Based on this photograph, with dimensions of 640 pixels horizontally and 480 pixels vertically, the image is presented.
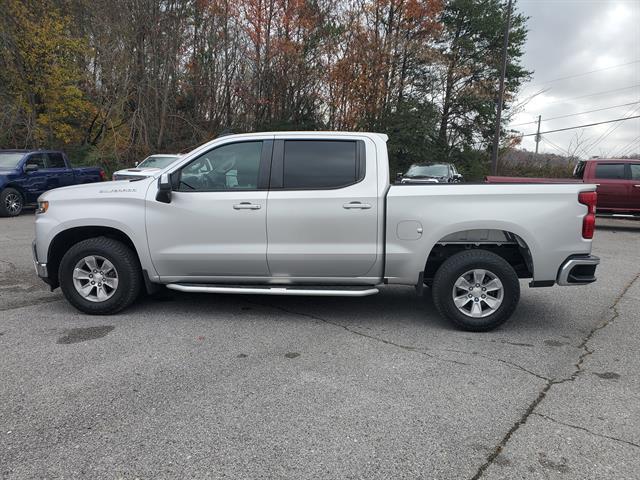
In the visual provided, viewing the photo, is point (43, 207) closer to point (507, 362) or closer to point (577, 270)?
point (507, 362)

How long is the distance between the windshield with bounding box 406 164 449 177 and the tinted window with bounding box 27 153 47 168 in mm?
11452

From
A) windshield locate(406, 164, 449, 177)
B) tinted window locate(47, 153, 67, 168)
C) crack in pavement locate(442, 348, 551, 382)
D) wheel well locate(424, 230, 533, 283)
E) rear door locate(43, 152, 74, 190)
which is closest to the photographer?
crack in pavement locate(442, 348, 551, 382)

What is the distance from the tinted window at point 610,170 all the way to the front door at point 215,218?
40.8 feet

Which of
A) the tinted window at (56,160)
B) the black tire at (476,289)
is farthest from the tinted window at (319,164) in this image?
the tinted window at (56,160)

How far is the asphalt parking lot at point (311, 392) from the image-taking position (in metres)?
2.61

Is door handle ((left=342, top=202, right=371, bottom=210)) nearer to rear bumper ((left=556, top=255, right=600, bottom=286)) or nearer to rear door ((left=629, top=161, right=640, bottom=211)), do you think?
rear bumper ((left=556, top=255, right=600, bottom=286))

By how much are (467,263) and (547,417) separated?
178 centimetres

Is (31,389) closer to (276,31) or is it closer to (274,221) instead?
(274,221)

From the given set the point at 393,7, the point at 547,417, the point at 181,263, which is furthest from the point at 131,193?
the point at 393,7

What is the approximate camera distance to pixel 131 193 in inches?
194

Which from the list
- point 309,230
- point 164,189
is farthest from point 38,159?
point 309,230

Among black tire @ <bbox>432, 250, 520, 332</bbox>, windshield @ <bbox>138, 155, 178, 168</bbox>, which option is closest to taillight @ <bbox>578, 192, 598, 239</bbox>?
black tire @ <bbox>432, 250, 520, 332</bbox>

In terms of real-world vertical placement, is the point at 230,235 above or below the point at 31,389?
above

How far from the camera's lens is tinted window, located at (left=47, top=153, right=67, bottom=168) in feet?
46.5
